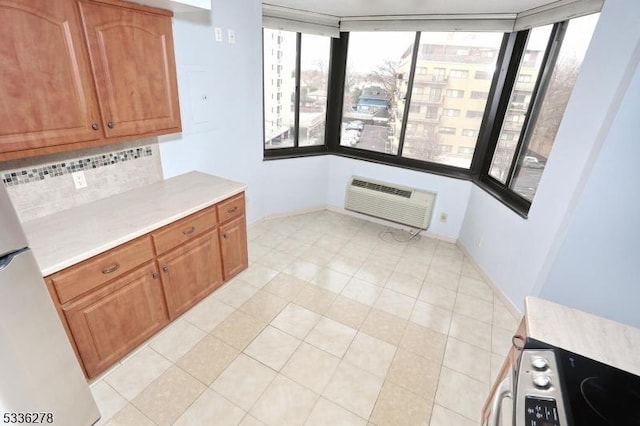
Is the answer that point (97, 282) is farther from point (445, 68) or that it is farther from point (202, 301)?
point (445, 68)

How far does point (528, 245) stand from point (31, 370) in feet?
9.89

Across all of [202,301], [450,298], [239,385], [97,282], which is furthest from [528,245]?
[97,282]

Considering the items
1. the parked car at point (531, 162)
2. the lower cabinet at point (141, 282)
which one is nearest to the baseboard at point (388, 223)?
the parked car at point (531, 162)

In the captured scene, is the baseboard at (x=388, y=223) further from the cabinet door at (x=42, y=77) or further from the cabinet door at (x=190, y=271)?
the cabinet door at (x=42, y=77)

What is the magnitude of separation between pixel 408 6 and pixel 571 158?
5.95ft

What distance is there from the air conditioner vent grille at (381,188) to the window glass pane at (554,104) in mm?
1105

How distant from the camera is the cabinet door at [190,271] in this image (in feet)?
6.84

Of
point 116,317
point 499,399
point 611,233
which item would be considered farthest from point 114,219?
Answer: point 611,233

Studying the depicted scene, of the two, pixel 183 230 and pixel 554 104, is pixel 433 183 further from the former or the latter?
pixel 183 230

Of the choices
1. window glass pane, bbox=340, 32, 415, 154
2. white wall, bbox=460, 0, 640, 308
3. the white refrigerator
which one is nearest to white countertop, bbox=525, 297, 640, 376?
white wall, bbox=460, 0, 640, 308

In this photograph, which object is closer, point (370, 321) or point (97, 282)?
point (97, 282)

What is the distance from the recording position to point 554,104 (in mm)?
2395

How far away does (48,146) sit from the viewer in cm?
156

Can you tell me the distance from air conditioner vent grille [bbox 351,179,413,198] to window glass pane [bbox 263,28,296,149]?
0.95 m
